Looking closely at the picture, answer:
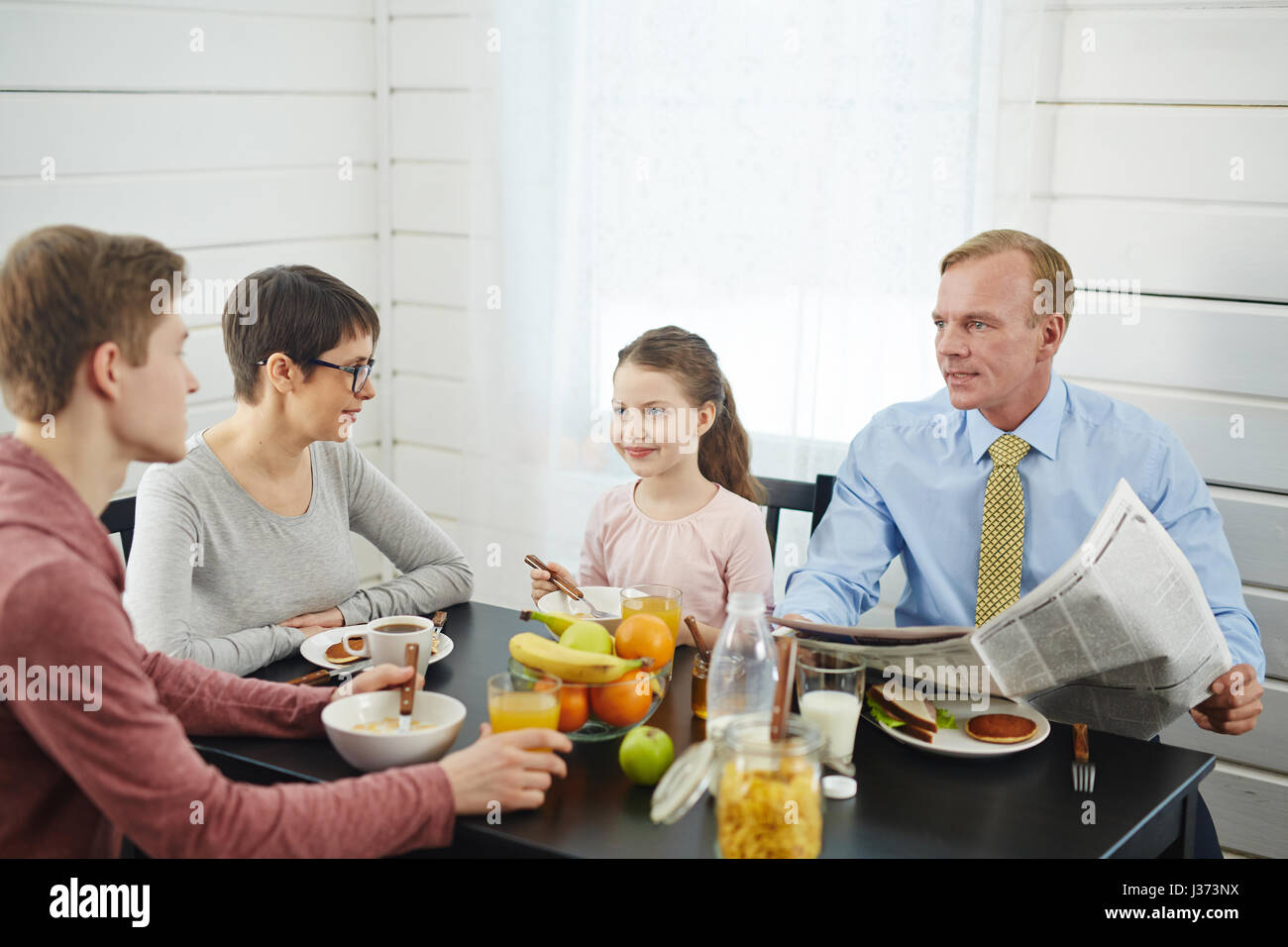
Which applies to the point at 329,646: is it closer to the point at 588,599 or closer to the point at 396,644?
the point at 396,644

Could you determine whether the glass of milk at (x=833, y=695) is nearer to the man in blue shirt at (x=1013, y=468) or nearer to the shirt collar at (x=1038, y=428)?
the man in blue shirt at (x=1013, y=468)

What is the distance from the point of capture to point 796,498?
2426 millimetres

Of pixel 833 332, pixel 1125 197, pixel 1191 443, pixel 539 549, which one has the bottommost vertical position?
pixel 539 549

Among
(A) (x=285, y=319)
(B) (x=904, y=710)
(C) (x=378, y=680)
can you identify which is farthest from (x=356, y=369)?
(B) (x=904, y=710)

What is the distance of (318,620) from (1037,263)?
1.42m

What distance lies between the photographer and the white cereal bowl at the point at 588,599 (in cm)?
192

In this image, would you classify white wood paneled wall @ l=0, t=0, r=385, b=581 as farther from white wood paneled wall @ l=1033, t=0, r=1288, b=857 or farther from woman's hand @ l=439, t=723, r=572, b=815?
white wood paneled wall @ l=1033, t=0, r=1288, b=857

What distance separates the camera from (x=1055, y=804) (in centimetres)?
140

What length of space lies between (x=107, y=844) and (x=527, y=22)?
2431mm

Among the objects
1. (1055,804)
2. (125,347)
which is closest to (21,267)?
(125,347)

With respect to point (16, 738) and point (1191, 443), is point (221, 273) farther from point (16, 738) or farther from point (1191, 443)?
point (1191, 443)

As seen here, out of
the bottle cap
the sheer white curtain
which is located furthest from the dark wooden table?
the sheer white curtain

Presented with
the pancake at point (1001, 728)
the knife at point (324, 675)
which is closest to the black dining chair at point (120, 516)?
the knife at point (324, 675)

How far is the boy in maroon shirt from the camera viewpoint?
1168 mm
